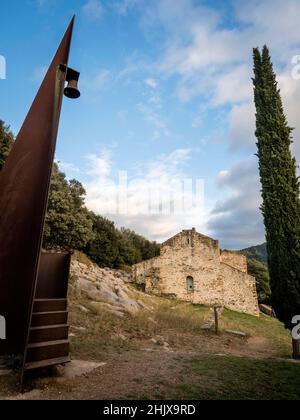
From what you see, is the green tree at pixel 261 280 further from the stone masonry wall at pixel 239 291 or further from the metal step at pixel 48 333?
the metal step at pixel 48 333

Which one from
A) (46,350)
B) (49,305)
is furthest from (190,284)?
(46,350)

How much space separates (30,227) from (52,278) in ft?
6.23

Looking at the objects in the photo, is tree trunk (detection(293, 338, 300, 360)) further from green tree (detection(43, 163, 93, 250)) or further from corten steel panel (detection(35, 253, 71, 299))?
green tree (detection(43, 163, 93, 250))

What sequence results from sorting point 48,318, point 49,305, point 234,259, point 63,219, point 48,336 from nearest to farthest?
1. point 48,336
2. point 48,318
3. point 49,305
4. point 63,219
5. point 234,259

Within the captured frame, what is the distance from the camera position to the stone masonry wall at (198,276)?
24266 mm

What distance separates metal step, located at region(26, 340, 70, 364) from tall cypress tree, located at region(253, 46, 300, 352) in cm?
713

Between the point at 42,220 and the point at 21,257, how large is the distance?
29.2 inches

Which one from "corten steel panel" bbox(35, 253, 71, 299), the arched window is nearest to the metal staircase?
"corten steel panel" bbox(35, 253, 71, 299)

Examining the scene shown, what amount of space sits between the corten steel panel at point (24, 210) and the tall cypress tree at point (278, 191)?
25.6 ft

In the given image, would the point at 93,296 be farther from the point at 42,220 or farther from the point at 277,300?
the point at 42,220

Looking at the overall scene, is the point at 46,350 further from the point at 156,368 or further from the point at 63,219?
the point at 63,219

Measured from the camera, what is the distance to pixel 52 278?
601 centimetres

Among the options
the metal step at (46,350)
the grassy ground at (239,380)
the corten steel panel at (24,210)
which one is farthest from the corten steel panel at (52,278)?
the grassy ground at (239,380)
